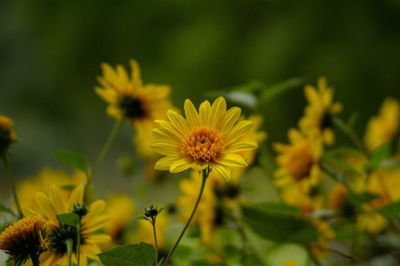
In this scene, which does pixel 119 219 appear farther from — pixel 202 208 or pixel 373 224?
pixel 373 224

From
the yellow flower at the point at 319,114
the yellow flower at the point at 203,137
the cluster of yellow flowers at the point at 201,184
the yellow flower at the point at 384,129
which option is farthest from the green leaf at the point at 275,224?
the yellow flower at the point at 384,129

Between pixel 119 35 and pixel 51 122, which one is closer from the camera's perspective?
pixel 119 35

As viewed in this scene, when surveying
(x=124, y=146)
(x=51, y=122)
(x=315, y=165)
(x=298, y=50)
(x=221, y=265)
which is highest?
(x=51, y=122)

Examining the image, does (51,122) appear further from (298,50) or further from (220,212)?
(220,212)

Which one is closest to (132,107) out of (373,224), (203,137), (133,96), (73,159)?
(133,96)

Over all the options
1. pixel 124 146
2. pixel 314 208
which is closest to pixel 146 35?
pixel 124 146

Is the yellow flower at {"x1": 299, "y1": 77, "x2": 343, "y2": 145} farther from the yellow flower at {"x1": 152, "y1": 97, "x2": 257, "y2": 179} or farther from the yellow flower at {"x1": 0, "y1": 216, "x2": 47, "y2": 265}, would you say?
the yellow flower at {"x1": 0, "y1": 216, "x2": 47, "y2": 265}

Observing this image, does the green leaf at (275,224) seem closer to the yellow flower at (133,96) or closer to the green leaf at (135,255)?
the yellow flower at (133,96)
